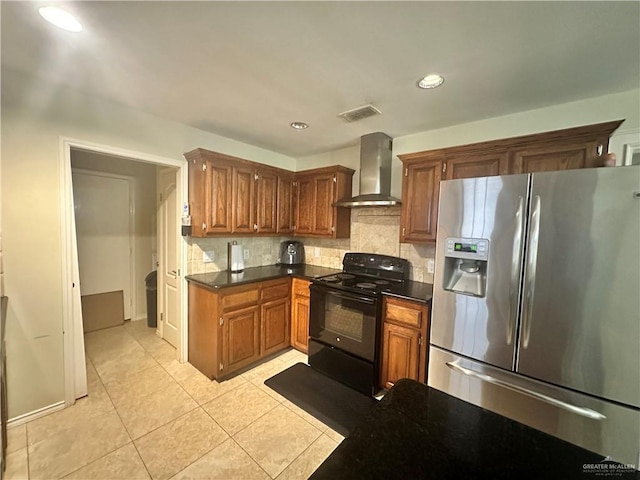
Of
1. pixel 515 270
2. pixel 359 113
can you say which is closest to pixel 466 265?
pixel 515 270

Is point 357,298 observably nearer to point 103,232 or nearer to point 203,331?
point 203,331

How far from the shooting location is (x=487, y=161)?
211 cm

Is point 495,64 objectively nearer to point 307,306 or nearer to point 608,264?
point 608,264

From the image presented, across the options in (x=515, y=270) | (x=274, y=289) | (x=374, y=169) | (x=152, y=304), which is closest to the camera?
(x=515, y=270)

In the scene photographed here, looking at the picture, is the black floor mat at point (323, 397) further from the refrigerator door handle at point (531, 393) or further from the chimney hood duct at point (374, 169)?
the chimney hood duct at point (374, 169)

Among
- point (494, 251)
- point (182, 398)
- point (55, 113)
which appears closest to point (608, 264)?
point (494, 251)

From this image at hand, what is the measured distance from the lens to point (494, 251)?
167 centimetres

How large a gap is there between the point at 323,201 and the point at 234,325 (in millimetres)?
1739

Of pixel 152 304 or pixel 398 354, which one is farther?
pixel 152 304

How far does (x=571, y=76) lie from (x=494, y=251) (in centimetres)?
124

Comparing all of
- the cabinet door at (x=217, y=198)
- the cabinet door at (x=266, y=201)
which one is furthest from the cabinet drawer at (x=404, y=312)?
the cabinet door at (x=217, y=198)

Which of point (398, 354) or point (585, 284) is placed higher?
point (585, 284)

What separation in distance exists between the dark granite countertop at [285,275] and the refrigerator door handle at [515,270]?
1.85 feet

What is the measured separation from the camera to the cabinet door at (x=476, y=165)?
2053mm
